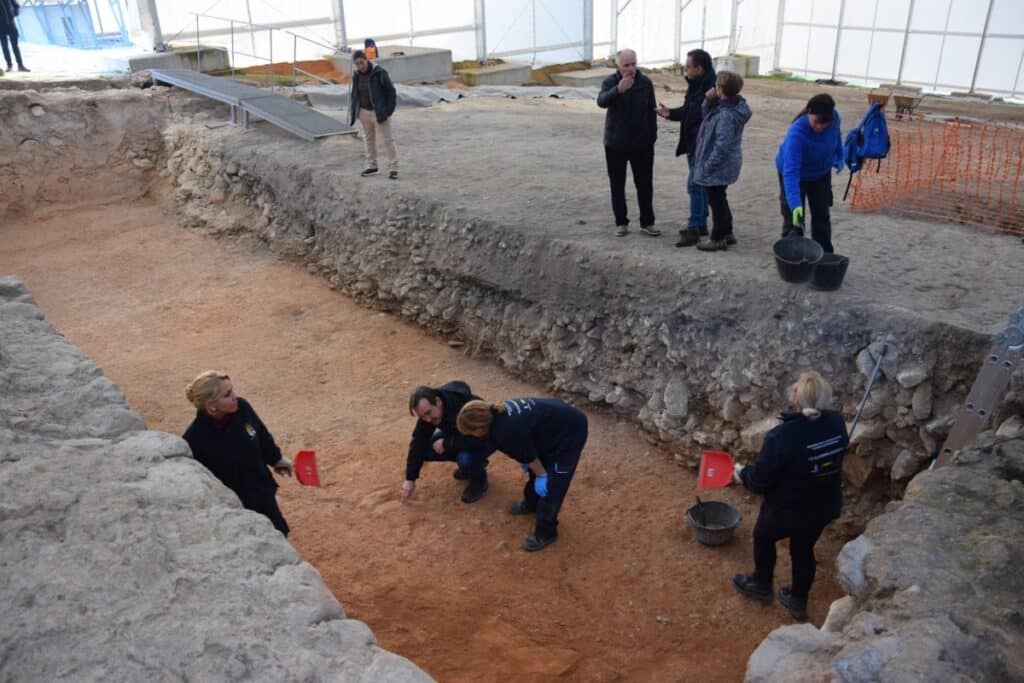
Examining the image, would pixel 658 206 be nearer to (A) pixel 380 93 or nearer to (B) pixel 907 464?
(A) pixel 380 93

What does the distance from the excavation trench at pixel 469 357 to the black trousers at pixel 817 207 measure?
55 cm

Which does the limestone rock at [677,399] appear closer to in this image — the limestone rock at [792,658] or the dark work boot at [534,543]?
the dark work boot at [534,543]

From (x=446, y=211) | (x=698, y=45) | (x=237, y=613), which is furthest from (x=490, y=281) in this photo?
(x=698, y=45)

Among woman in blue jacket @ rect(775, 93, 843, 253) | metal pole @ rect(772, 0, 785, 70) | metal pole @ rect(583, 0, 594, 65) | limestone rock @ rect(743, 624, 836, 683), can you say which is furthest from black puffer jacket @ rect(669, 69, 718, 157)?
metal pole @ rect(772, 0, 785, 70)

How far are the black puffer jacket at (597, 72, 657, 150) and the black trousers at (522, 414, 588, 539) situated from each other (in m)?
2.88

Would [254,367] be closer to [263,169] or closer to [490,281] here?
[490,281]

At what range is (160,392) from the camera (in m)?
8.41

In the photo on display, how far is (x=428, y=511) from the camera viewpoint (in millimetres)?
6387

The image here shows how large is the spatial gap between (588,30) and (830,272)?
59.6ft

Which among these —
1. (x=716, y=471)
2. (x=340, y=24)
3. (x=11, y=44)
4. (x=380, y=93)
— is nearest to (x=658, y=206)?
(x=380, y=93)

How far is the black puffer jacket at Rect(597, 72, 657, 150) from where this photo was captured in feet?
23.1

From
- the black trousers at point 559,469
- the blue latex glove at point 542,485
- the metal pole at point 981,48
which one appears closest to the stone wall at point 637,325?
the black trousers at point 559,469

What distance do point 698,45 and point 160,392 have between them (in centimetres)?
2108

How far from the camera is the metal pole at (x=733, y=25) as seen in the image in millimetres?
24109
